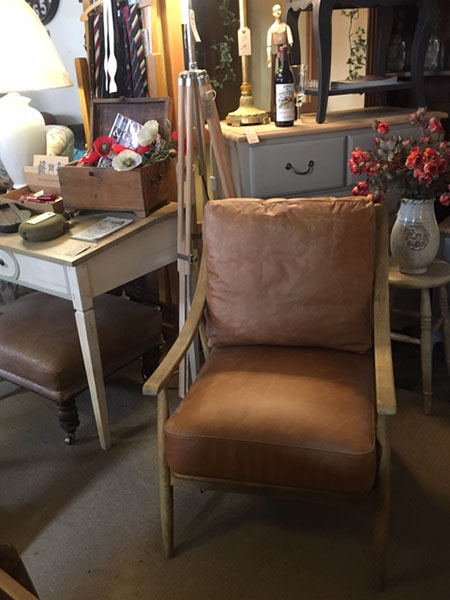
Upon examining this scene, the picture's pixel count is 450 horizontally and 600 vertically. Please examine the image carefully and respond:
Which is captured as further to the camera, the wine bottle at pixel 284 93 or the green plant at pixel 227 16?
the green plant at pixel 227 16

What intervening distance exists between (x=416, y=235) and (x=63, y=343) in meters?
1.25

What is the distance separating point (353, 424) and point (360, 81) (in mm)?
1405

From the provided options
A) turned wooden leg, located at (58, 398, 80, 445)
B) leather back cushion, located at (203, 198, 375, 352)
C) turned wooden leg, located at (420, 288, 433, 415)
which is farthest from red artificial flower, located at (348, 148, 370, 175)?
turned wooden leg, located at (58, 398, 80, 445)

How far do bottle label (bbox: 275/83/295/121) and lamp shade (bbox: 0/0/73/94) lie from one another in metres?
0.84

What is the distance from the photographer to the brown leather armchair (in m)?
1.34

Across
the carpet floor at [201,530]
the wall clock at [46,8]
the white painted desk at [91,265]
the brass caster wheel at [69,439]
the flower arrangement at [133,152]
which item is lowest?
the carpet floor at [201,530]

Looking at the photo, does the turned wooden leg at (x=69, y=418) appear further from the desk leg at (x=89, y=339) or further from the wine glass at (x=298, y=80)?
the wine glass at (x=298, y=80)

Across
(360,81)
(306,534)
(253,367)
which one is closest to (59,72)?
(360,81)

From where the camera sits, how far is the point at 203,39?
2.38m

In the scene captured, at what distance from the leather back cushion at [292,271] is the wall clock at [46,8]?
250 cm

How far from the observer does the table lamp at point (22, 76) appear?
205 centimetres

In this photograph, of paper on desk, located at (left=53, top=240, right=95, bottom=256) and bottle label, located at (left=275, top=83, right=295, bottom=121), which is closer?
paper on desk, located at (left=53, top=240, right=95, bottom=256)

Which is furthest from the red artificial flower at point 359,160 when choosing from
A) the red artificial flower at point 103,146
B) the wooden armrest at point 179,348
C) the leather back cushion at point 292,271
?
the red artificial flower at point 103,146

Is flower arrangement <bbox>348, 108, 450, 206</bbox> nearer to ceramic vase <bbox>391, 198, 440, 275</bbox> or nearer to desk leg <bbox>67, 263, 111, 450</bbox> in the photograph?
ceramic vase <bbox>391, 198, 440, 275</bbox>
